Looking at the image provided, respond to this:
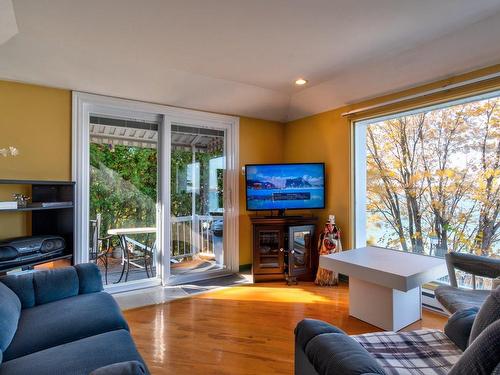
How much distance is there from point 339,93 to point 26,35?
2.97 m

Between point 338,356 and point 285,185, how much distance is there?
108 inches

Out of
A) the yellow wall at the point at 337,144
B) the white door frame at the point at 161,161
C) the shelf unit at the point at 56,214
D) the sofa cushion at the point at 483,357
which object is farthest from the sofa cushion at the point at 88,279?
the yellow wall at the point at 337,144

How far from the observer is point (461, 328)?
1294 millimetres

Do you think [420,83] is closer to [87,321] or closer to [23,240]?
[87,321]

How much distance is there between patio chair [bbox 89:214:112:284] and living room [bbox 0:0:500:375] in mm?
21

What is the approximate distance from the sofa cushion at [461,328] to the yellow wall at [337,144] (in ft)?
6.59

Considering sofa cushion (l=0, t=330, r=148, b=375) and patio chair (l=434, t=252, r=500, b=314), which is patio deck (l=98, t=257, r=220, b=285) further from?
patio chair (l=434, t=252, r=500, b=314)

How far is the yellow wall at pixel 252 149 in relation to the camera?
395cm

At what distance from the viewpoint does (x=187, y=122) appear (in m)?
3.56

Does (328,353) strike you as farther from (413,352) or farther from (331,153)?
(331,153)

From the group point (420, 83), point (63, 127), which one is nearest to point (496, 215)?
point (420, 83)

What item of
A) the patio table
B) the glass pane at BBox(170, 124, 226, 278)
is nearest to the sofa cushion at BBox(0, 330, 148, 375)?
the patio table

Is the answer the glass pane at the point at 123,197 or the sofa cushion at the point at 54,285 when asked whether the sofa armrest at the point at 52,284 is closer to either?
the sofa cushion at the point at 54,285

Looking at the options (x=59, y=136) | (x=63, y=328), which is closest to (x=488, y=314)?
(x=63, y=328)
